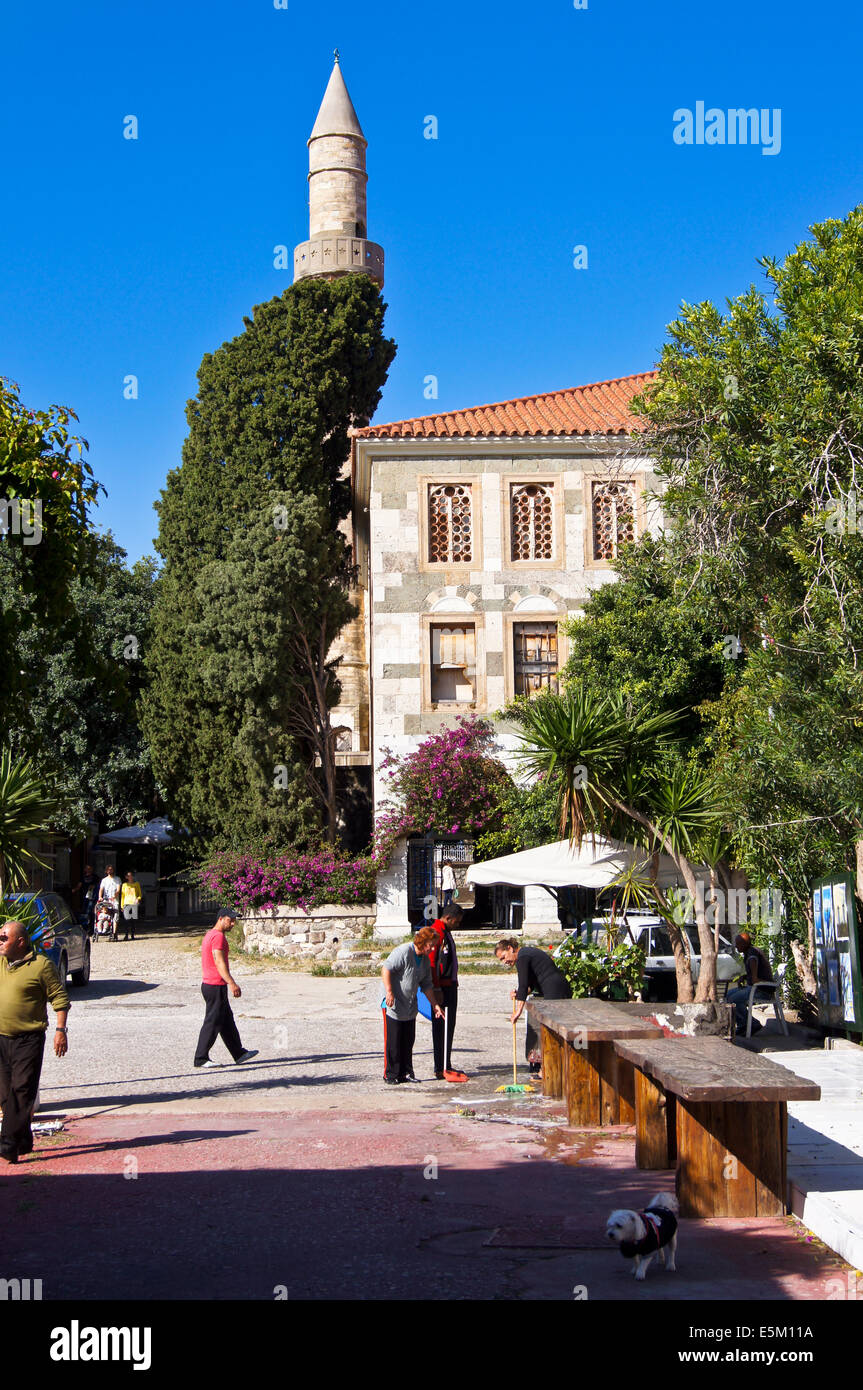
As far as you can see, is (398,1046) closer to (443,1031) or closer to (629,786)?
(443,1031)

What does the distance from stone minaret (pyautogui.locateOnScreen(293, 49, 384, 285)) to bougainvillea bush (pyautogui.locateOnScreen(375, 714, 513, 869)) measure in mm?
17215

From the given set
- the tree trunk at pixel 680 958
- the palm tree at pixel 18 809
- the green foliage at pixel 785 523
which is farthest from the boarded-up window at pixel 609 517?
the palm tree at pixel 18 809

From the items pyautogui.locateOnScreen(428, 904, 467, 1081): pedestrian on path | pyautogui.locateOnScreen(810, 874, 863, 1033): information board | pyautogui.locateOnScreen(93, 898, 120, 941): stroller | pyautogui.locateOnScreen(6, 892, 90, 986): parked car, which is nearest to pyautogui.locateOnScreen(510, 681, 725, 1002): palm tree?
pyautogui.locateOnScreen(810, 874, 863, 1033): information board

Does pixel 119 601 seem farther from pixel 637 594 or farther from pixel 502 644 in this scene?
pixel 637 594

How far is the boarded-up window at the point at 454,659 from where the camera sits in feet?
95.8

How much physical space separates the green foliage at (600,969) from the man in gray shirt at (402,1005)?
67.9 inches

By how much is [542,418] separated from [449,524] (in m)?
3.47

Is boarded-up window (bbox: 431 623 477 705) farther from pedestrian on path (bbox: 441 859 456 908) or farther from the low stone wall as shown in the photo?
the low stone wall

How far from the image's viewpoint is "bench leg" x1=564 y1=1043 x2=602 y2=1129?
10023 millimetres

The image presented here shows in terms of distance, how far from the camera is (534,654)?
29344mm

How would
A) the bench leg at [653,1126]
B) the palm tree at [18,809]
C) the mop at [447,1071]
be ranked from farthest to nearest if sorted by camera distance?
the mop at [447,1071] → the palm tree at [18,809] → the bench leg at [653,1126]

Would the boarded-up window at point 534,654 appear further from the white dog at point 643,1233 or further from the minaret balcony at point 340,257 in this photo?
the white dog at point 643,1233

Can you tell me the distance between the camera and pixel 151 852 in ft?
144

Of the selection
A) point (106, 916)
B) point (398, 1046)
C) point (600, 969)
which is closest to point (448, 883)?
point (106, 916)
